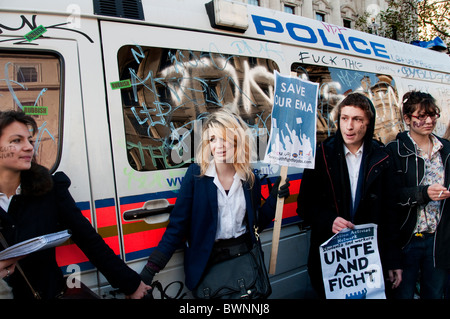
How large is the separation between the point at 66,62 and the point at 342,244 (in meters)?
2.07

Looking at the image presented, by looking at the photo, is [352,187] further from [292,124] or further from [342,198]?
[292,124]

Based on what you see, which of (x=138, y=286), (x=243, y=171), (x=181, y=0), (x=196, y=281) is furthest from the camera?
(x=181, y=0)

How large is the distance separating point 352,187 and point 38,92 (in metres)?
2.06

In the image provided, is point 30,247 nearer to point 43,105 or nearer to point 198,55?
point 43,105

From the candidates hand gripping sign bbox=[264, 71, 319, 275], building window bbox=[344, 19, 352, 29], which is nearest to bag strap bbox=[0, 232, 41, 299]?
hand gripping sign bbox=[264, 71, 319, 275]

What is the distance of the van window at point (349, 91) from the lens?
2.99 metres

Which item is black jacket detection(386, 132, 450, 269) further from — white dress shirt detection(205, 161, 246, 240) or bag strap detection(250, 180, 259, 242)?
white dress shirt detection(205, 161, 246, 240)

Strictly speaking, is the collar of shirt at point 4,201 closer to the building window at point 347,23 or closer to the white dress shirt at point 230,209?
the white dress shirt at point 230,209

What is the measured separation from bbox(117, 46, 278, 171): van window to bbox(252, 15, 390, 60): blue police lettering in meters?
0.36

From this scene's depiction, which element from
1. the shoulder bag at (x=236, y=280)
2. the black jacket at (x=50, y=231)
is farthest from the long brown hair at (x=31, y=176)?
the shoulder bag at (x=236, y=280)

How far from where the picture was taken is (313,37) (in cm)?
299

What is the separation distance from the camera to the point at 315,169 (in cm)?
238

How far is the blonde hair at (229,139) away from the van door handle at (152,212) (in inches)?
13.2
